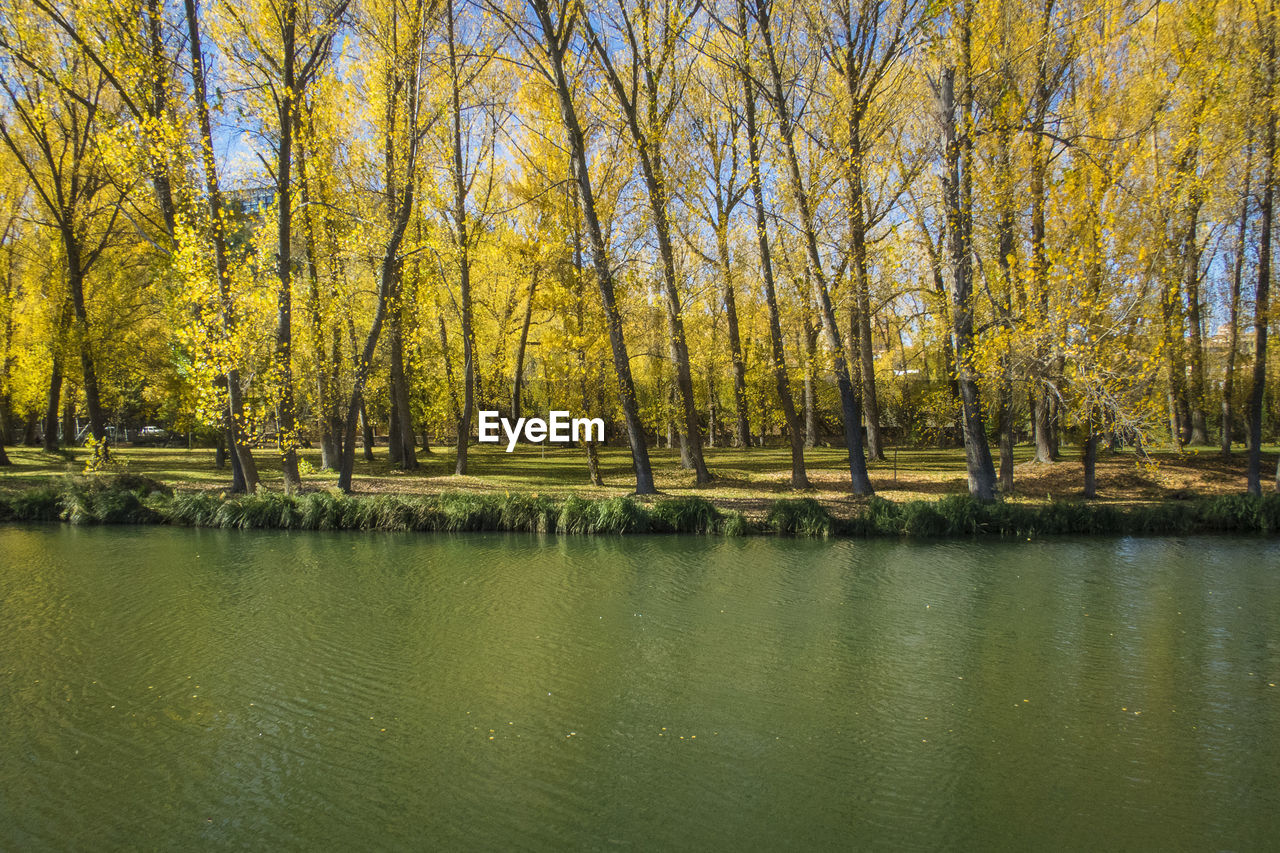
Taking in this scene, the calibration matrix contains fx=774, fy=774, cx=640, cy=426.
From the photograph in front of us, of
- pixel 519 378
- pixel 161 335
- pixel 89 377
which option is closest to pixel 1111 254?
pixel 519 378

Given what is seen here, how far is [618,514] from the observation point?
14.1 metres

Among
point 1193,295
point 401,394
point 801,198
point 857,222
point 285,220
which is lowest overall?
point 401,394

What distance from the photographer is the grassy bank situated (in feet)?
45.0

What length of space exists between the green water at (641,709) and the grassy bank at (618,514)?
111 inches

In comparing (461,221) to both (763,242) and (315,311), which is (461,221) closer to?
(315,311)

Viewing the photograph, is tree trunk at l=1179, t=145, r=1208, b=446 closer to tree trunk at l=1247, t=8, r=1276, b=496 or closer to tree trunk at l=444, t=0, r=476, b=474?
tree trunk at l=1247, t=8, r=1276, b=496

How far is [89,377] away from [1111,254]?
23.4 meters

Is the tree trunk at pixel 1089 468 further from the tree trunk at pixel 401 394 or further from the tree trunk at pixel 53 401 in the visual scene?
the tree trunk at pixel 53 401

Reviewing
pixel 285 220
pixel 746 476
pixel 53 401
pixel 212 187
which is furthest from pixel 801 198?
pixel 53 401

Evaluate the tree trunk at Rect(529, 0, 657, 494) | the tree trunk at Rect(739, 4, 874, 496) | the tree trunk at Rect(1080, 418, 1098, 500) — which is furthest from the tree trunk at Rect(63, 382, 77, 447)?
the tree trunk at Rect(1080, 418, 1098, 500)

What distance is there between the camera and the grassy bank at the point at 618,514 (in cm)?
1372

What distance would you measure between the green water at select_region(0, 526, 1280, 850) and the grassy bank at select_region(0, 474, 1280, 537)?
9.27 ft

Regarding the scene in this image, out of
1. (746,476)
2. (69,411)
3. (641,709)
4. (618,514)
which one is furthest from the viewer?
(69,411)

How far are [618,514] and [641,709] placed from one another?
8220mm
